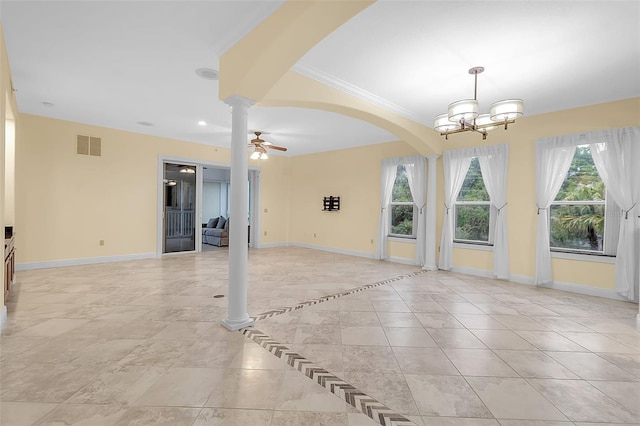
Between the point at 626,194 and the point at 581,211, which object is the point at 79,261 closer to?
the point at 581,211

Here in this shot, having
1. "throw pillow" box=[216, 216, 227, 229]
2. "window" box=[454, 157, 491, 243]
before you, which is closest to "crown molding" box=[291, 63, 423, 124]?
"window" box=[454, 157, 491, 243]

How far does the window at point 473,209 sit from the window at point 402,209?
38.8 inches

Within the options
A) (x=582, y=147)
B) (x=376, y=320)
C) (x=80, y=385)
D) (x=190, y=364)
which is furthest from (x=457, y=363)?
(x=582, y=147)

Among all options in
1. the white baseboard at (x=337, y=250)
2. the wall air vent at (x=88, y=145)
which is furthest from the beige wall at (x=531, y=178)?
the wall air vent at (x=88, y=145)

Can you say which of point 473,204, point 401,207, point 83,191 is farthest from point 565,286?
point 83,191

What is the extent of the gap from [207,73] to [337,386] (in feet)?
12.0

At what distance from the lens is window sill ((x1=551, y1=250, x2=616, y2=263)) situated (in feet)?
14.2

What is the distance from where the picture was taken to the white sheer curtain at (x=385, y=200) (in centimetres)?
682

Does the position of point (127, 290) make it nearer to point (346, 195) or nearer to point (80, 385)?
point (80, 385)

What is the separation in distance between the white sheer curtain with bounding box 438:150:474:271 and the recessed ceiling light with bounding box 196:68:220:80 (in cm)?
447

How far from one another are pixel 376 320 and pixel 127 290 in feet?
11.7

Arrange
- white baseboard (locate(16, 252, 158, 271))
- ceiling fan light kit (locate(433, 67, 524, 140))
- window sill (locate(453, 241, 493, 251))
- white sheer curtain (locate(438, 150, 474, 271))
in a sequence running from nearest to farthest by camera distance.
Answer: ceiling fan light kit (locate(433, 67, 524, 140)) → white baseboard (locate(16, 252, 158, 271)) → window sill (locate(453, 241, 493, 251)) → white sheer curtain (locate(438, 150, 474, 271))

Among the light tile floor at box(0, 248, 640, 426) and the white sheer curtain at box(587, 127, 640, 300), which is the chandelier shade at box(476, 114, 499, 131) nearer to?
the white sheer curtain at box(587, 127, 640, 300)

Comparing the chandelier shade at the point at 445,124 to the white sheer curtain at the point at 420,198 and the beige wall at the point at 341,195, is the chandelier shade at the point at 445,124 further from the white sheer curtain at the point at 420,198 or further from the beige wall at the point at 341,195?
the beige wall at the point at 341,195
